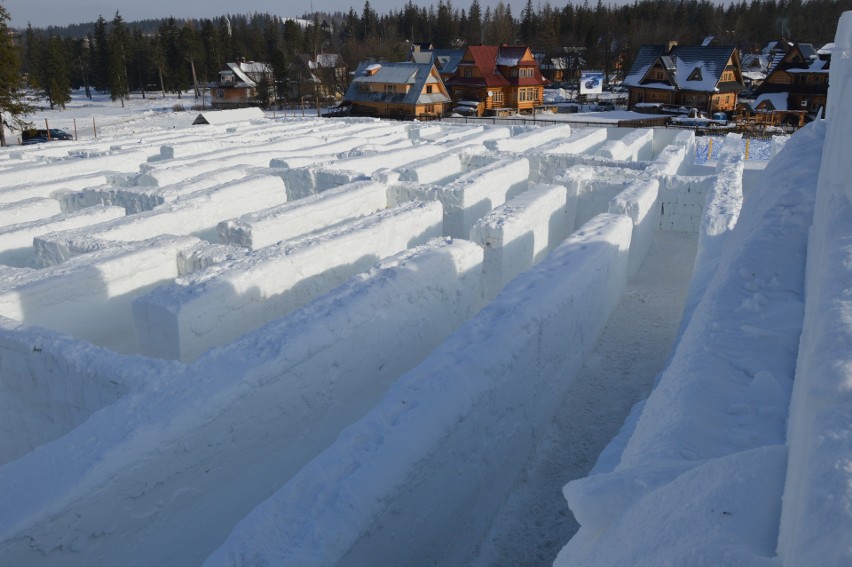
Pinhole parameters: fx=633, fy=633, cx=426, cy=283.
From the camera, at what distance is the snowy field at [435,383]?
2.55 m

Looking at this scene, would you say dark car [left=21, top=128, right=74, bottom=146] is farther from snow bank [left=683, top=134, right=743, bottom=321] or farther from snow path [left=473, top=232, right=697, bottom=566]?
snow path [left=473, top=232, right=697, bottom=566]

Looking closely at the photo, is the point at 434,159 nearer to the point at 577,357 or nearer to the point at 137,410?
the point at 577,357

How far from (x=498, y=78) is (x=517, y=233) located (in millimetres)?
34346

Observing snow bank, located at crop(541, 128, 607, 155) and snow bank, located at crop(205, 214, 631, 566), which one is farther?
snow bank, located at crop(541, 128, 607, 155)

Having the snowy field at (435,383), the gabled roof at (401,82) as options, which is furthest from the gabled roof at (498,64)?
the snowy field at (435,383)

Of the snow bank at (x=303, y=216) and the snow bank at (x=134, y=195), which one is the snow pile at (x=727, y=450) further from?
the snow bank at (x=134, y=195)

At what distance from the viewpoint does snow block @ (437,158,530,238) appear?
1097cm

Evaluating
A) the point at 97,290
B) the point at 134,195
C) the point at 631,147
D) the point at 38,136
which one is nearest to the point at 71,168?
the point at 134,195

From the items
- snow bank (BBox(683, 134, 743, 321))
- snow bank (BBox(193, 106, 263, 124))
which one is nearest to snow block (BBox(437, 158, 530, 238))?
snow bank (BBox(683, 134, 743, 321))

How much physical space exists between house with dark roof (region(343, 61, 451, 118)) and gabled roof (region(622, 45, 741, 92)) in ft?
38.9

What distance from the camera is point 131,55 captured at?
58.9m

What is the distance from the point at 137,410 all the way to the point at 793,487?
4.21 metres

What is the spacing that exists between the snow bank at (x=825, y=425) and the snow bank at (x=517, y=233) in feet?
16.8

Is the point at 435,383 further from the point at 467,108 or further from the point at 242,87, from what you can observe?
the point at 242,87
